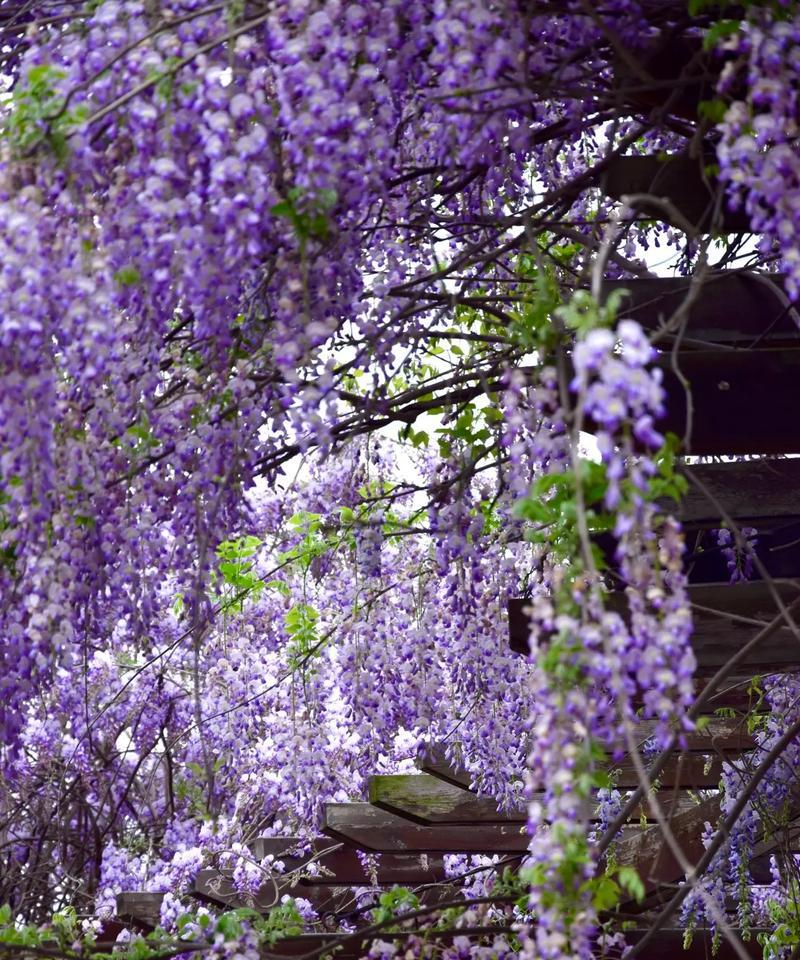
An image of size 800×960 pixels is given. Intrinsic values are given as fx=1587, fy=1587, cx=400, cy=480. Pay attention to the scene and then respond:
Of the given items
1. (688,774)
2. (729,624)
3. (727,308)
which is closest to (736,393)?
(727,308)

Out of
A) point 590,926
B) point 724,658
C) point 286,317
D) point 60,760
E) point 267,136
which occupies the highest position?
point 60,760

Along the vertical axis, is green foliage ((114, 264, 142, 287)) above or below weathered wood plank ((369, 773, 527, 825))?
above

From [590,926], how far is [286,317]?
1.36 m

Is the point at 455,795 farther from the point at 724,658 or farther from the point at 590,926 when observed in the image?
the point at 590,926

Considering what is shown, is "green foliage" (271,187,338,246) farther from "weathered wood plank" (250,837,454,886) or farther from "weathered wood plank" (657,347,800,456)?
"weathered wood plank" (250,837,454,886)

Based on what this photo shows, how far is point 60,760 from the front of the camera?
11.0 metres

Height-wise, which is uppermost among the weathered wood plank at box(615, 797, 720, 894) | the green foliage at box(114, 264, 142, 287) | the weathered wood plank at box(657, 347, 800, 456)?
the green foliage at box(114, 264, 142, 287)

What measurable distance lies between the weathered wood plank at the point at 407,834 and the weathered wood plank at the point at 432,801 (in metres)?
0.27

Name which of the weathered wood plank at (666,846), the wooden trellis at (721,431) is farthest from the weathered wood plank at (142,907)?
Answer: the weathered wood plank at (666,846)

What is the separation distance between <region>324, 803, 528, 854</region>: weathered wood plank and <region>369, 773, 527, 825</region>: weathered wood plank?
27 cm

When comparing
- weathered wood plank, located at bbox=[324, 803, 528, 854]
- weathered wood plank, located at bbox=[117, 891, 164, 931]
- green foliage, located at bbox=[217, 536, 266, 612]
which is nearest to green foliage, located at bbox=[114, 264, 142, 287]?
green foliage, located at bbox=[217, 536, 266, 612]

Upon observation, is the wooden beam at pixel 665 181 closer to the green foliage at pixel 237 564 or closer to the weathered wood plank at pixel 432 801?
the green foliage at pixel 237 564

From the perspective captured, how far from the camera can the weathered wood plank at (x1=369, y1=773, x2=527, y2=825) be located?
666 centimetres

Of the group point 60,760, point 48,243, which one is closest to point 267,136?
point 48,243
